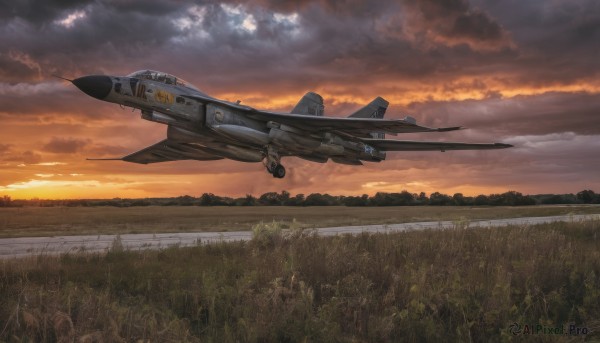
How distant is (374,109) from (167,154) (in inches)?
511

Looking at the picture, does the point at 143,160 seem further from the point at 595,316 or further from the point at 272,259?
the point at 595,316

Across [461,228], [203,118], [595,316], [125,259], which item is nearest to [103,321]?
[125,259]

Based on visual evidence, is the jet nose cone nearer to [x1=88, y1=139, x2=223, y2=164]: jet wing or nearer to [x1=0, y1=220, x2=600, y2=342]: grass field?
[x1=88, y1=139, x2=223, y2=164]: jet wing

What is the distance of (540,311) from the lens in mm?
9117

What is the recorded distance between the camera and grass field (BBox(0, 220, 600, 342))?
711cm

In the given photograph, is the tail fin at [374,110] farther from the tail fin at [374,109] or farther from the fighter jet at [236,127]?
the fighter jet at [236,127]

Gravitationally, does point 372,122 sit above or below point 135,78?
below

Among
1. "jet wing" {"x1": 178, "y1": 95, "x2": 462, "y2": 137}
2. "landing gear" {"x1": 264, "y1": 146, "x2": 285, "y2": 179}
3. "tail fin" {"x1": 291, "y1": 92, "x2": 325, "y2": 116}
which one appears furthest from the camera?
"tail fin" {"x1": 291, "y1": 92, "x2": 325, "y2": 116}

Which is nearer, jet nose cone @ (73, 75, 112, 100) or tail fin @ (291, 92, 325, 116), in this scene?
jet nose cone @ (73, 75, 112, 100)

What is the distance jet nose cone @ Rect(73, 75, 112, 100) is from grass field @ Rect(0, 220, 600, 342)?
880 cm

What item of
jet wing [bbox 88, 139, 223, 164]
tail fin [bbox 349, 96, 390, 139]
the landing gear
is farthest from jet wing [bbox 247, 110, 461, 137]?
tail fin [bbox 349, 96, 390, 139]

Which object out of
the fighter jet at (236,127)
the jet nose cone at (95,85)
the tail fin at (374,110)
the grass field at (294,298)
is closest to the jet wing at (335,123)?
the fighter jet at (236,127)

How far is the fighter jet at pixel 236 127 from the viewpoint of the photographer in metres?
20.8

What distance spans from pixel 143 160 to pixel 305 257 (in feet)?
65.8
